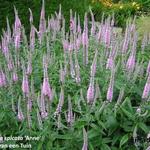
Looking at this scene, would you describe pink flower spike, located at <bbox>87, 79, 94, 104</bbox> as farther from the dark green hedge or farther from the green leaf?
the dark green hedge

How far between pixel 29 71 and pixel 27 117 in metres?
0.54

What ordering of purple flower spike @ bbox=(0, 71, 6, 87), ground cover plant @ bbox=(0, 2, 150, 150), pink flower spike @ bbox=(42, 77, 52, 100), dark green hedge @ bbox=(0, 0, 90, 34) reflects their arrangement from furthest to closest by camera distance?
dark green hedge @ bbox=(0, 0, 90, 34) → purple flower spike @ bbox=(0, 71, 6, 87) → ground cover plant @ bbox=(0, 2, 150, 150) → pink flower spike @ bbox=(42, 77, 52, 100)

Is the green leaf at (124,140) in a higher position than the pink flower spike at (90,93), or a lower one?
lower

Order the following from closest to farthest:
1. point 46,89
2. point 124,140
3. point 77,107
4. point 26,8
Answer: point 46,89
point 124,140
point 77,107
point 26,8

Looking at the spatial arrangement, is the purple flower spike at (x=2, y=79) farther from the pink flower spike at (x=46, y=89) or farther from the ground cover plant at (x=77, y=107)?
the pink flower spike at (x=46, y=89)

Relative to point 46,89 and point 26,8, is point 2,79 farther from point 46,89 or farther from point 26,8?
point 26,8

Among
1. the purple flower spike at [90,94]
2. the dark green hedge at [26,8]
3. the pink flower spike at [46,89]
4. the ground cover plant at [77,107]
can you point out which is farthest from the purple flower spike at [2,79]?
the dark green hedge at [26,8]

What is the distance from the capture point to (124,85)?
13.6ft

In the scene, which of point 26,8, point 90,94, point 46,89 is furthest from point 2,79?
point 26,8

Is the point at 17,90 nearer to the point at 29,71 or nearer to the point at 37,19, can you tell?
the point at 29,71

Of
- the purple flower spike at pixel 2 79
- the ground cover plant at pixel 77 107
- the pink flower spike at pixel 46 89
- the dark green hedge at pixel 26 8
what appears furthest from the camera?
the dark green hedge at pixel 26 8

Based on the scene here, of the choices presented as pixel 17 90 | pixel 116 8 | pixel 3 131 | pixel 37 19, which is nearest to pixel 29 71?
pixel 17 90

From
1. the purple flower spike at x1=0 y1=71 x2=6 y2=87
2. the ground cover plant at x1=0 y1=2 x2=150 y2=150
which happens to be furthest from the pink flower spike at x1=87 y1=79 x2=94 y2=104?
the purple flower spike at x1=0 y1=71 x2=6 y2=87

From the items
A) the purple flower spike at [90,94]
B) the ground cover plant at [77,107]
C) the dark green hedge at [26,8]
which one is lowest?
the dark green hedge at [26,8]
